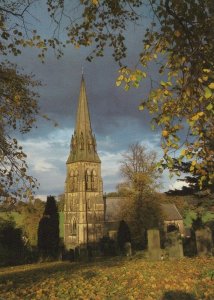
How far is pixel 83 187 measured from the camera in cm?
7531

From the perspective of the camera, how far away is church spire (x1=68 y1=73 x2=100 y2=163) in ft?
260

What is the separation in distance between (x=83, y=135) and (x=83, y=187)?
11268mm

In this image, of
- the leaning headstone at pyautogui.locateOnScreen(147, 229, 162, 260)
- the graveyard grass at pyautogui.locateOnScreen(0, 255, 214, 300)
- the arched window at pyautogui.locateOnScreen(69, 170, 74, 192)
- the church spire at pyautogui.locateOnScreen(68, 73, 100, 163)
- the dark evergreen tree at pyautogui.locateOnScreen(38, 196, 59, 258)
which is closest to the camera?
the graveyard grass at pyautogui.locateOnScreen(0, 255, 214, 300)

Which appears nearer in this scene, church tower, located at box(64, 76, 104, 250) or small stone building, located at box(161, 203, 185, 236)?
church tower, located at box(64, 76, 104, 250)

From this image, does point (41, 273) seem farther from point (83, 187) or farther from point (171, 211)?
point (171, 211)

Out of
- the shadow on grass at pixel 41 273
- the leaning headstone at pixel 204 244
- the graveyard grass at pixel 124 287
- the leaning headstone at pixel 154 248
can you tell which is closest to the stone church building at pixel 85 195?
the leaning headstone at pixel 154 248

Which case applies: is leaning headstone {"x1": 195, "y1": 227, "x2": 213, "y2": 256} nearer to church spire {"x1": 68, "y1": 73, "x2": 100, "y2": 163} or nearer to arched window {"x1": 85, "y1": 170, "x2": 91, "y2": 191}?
arched window {"x1": 85, "y1": 170, "x2": 91, "y2": 191}

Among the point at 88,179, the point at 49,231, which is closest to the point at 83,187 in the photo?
the point at 88,179

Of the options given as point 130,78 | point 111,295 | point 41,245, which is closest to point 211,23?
point 130,78

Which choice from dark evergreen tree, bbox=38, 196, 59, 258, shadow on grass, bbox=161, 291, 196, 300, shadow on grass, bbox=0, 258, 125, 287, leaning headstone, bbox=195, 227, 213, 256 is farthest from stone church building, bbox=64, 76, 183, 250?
shadow on grass, bbox=161, 291, 196, 300

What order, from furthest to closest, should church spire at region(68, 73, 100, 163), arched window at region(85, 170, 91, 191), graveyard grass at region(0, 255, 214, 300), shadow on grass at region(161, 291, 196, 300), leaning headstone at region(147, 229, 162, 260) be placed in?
church spire at region(68, 73, 100, 163)
arched window at region(85, 170, 91, 191)
leaning headstone at region(147, 229, 162, 260)
graveyard grass at region(0, 255, 214, 300)
shadow on grass at region(161, 291, 196, 300)

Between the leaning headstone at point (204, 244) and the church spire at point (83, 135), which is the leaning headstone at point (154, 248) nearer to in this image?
the leaning headstone at point (204, 244)

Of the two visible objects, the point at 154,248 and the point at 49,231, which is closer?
the point at 154,248

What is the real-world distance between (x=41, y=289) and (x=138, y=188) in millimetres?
38719
